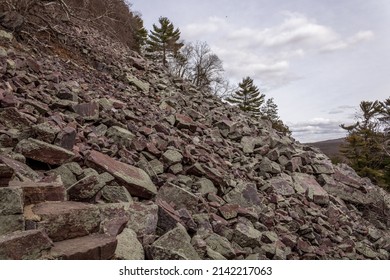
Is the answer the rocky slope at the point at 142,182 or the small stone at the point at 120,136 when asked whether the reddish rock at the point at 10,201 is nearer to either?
the rocky slope at the point at 142,182

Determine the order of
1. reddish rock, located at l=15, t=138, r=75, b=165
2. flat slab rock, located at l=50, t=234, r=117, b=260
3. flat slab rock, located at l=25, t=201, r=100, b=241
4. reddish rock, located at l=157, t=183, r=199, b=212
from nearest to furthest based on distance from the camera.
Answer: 1. flat slab rock, located at l=50, t=234, r=117, b=260
2. flat slab rock, located at l=25, t=201, r=100, b=241
3. reddish rock, located at l=15, t=138, r=75, b=165
4. reddish rock, located at l=157, t=183, r=199, b=212

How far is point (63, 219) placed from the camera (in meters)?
3.13

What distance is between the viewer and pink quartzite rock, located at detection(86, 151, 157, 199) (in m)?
Result: 4.95

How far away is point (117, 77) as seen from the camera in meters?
12.3

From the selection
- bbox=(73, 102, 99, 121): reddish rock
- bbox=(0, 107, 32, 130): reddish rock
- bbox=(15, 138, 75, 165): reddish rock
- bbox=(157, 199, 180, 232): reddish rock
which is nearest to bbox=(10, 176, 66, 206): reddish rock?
bbox=(15, 138, 75, 165): reddish rock

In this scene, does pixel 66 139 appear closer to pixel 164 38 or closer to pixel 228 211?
pixel 228 211

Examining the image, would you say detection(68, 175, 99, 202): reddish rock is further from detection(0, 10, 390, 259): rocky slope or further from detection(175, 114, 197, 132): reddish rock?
detection(175, 114, 197, 132): reddish rock

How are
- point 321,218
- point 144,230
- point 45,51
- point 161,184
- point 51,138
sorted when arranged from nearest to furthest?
point 144,230, point 51,138, point 161,184, point 321,218, point 45,51

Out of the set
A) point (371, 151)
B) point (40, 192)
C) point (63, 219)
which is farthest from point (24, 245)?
point (371, 151)

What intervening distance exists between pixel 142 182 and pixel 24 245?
264cm

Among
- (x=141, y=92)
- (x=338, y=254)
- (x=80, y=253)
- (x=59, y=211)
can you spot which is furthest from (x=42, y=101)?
(x=338, y=254)

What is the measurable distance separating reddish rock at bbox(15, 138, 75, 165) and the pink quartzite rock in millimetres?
494
